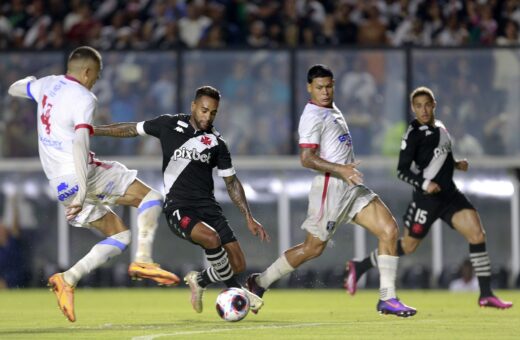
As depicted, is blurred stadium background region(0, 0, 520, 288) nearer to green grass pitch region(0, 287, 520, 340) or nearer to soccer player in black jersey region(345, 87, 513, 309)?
green grass pitch region(0, 287, 520, 340)

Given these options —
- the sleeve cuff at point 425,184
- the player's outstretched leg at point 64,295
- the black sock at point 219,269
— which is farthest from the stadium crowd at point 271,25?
the player's outstretched leg at point 64,295

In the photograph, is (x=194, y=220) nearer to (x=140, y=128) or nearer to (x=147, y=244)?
(x=147, y=244)

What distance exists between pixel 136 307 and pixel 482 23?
9.29 m

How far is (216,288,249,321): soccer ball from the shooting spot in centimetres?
1247

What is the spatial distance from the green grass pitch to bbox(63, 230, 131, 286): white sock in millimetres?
438

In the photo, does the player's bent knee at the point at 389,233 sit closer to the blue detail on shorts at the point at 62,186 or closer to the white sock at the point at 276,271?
the white sock at the point at 276,271

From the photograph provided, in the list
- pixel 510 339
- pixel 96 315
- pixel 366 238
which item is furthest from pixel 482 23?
pixel 510 339

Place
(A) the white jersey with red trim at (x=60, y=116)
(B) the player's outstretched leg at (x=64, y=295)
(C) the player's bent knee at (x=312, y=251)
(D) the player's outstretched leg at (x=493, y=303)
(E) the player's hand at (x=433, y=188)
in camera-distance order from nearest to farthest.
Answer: (B) the player's outstretched leg at (x=64, y=295), (A) the white jersey with red trim at (x=60, y=116), (C) the player's bent knee at (x=312, y=251), (E) the player's hand at (x=433, y=188), (D) the player's outstretched leg at (x=493, y=303)

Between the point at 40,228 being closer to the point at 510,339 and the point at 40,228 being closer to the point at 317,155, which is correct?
the point at 317,155

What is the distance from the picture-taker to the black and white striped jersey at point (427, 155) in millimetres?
14828

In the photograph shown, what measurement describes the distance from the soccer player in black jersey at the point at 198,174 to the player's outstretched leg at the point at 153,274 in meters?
0.37

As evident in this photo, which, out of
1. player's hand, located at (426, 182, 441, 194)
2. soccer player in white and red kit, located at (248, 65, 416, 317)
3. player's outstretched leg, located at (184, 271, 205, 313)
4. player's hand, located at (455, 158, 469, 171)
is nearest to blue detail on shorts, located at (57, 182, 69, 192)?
player's outstretched leg, located at (184, 271, 205, 313)

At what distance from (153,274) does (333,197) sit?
1873 millimetres

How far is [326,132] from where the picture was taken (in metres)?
13.4
